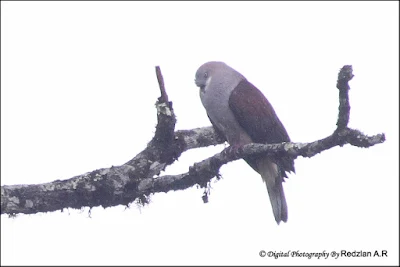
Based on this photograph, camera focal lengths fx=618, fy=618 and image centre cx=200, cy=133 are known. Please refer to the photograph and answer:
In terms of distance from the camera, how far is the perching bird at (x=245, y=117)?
595 cm

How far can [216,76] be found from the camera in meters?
6.14

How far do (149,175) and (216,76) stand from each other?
5.55ft

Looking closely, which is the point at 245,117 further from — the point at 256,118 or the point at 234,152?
the point at 234,152

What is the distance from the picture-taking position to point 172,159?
16.6ft

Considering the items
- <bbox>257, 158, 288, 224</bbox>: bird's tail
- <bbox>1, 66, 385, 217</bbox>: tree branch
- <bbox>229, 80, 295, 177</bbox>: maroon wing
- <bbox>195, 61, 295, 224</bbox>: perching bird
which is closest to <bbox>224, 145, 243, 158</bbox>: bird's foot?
<bbox>1, 66, 385, 217</bbox>: tree branch

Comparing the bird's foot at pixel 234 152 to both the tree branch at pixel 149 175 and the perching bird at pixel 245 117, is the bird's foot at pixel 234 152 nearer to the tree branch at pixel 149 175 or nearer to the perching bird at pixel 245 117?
the tree branch at pixel 149 175

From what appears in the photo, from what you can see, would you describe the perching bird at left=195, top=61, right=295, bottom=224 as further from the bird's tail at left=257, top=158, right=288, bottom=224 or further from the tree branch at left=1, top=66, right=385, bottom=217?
the tree branch at left=1, top=66, right=385, bottom=217

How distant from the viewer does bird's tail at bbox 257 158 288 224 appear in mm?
6176

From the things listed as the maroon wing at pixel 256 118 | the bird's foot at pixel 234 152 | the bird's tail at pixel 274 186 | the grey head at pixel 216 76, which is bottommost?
the bird's tail at pixel 274 186

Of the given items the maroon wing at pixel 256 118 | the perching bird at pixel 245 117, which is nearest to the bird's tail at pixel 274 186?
the perching bird at pixel 245 117

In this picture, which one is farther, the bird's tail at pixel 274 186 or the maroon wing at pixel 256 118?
the bird's tail at pixel 274 186

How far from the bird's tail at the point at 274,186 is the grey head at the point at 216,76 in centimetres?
88

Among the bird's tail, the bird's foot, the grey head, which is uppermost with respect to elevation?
the grey head

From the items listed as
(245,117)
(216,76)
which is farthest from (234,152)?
(216,76)
